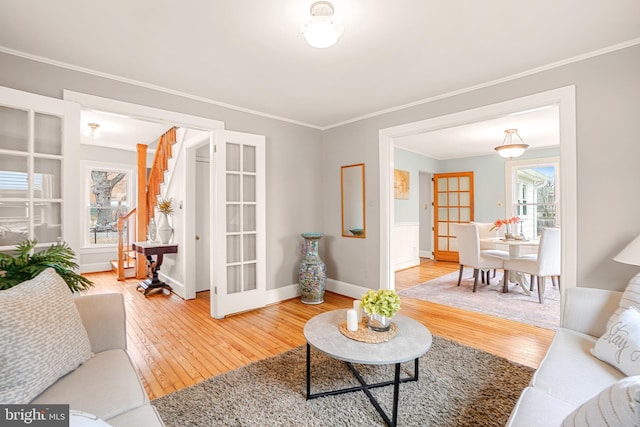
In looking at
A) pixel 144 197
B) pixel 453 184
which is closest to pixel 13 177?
pixel 144 197

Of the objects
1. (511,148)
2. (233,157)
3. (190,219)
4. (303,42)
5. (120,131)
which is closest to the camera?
(303,42)

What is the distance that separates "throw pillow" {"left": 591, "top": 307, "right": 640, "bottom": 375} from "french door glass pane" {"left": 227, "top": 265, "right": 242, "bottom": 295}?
121 inches

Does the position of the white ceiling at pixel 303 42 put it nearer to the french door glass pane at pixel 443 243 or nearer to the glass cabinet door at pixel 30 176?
the glass cabinet door at pixel 30 176

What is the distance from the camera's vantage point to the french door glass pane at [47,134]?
90.6 inches

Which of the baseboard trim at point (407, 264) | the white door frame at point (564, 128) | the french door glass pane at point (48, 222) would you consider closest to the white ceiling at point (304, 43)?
the white door frame at point (564, 128)

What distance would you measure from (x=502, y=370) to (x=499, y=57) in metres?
2.38

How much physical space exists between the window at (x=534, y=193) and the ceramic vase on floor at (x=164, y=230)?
6.30 meters

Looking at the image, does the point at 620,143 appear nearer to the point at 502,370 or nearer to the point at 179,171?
the point at 502,370

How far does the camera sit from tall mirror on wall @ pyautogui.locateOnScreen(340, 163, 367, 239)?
4020 mm

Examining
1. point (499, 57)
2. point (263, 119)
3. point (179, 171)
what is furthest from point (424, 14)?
point (179, 171)

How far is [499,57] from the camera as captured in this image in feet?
7.82

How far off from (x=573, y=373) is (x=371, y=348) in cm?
94

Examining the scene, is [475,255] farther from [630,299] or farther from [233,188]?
[233,188]

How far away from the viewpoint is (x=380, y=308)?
1.83 meters
